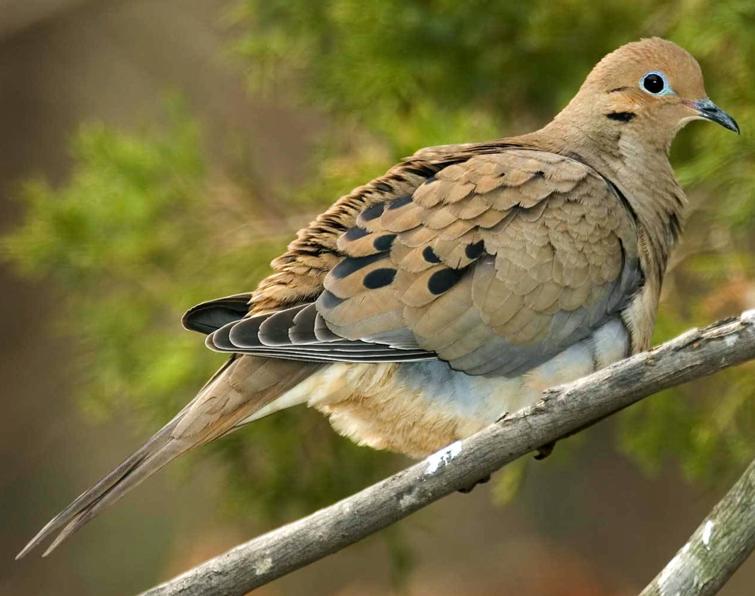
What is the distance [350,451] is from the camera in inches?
203

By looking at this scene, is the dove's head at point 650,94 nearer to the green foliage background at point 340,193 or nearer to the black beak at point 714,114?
the black beak at point 714,114

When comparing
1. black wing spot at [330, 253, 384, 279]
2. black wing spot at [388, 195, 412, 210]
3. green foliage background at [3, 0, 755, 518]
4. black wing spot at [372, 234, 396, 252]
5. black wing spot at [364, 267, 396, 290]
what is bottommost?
black wing spot at [364, 267, 396, 290]

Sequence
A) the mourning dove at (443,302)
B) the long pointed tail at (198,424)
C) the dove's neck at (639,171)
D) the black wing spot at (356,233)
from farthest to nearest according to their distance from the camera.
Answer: the dove's neck at (639,171) → the black wing spot at (356,233) → the mourning dove at (443,302) → the long pointed tail at (198,424)

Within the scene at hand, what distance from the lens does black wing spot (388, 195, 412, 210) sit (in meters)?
3.35

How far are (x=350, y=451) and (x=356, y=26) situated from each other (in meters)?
1.54

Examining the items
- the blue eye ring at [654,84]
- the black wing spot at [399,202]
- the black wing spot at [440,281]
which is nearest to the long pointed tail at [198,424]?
the black wing spot at [440,281]

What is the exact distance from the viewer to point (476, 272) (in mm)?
3291

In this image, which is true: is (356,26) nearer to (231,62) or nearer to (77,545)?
(231,62)

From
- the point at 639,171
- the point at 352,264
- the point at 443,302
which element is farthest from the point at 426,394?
the point at 639,171

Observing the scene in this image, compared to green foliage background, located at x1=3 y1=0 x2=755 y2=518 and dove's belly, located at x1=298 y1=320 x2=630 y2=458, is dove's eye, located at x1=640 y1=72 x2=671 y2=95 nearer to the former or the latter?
green foliage background, located at x1=3 y1=0 x2=755 y2=518

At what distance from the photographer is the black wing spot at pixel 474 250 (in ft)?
10.7

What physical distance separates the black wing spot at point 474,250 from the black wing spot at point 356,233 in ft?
0.79

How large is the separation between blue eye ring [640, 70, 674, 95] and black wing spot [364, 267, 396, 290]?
3.11 feet

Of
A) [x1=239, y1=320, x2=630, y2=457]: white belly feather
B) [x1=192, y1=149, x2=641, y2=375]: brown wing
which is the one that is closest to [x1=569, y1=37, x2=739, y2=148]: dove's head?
[x1=192, y1=149, x2=641, y2=375]: brown wing
